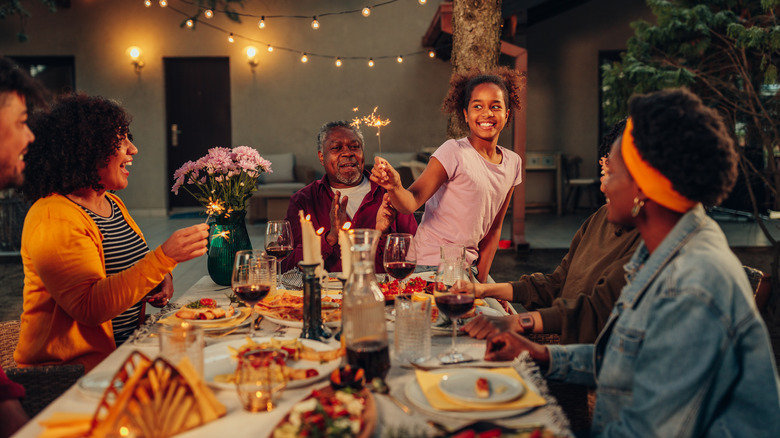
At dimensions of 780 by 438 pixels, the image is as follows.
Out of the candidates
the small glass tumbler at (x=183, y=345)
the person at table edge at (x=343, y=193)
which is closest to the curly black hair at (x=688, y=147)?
the small glass tumbler at (x=183, y=345)

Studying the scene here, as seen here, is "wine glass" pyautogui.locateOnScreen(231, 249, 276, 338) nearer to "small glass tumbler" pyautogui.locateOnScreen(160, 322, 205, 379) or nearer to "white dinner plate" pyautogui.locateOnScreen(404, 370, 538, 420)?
"small glass tumbler" pyautogui.locateOnScreen(160, 322, 205, 379)

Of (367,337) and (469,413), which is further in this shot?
(367,337)

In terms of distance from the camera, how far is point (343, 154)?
3.04 meters

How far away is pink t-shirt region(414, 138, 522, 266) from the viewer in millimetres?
2777

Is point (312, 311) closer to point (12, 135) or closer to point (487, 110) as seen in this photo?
point (12, 135)

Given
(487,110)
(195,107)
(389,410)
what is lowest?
(389,410)

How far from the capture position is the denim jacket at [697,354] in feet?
3.67

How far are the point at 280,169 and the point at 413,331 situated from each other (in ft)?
27.8

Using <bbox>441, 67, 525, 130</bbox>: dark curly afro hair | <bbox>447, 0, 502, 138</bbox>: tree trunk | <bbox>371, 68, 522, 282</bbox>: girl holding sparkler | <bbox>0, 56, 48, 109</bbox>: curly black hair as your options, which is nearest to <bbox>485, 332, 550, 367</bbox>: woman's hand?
<bbox>371, 68, 522, 282</bbox>: girl holding sparkler

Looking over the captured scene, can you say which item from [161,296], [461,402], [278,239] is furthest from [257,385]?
[161,296]

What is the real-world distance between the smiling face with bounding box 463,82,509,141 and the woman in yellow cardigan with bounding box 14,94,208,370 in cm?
139


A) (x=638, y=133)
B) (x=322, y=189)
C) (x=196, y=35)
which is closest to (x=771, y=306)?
(x=322, y=189)

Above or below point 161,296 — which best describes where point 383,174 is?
above

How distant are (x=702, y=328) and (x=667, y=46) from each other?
5399 millimetres
